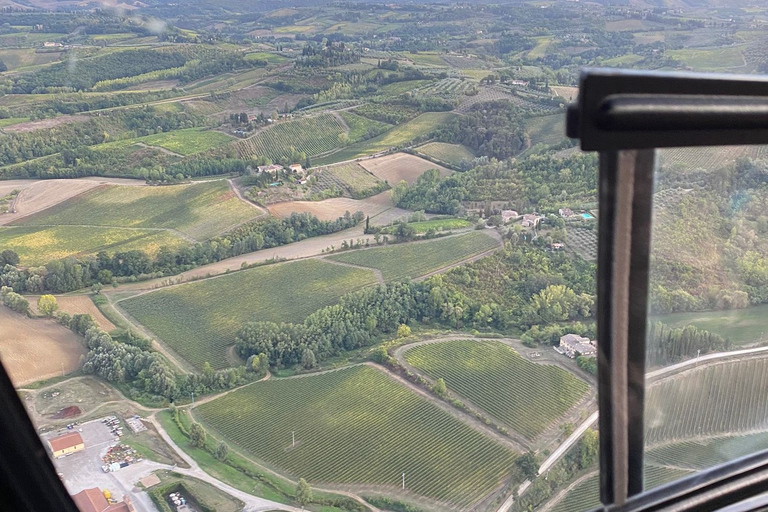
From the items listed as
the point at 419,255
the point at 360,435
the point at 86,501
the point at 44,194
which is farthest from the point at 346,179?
the point at 86,501

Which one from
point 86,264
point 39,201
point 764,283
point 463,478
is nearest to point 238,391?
point 463,478

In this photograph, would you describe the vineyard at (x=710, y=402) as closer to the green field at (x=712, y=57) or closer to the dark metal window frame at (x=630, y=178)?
the dark metal window frame at (x=630, y=178)

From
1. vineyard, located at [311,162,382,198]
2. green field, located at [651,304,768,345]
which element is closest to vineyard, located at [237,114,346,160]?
vineyard, located at [311,162,382,198]

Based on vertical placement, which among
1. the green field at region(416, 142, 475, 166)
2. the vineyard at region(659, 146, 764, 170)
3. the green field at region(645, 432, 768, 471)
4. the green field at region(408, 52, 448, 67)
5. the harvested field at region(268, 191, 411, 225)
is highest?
the vineyard at region(659, 146, 764, 170)

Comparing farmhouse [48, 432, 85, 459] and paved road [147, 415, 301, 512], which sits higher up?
farmhouse [48, 432, 85, 459]

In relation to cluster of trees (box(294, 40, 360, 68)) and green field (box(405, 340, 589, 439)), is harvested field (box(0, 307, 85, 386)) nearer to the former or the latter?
green field (box(405, 340, 589, 439))

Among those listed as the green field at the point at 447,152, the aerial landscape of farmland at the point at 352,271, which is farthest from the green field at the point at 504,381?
the green field at the point at 447,152
